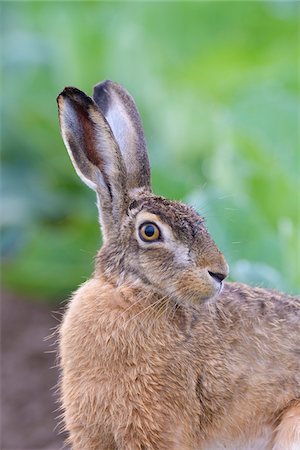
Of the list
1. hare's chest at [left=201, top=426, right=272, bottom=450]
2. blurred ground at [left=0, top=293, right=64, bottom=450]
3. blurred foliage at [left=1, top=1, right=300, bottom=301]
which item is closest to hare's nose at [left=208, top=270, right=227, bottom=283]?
hare's chest at [left=201, top=426, right=272, bottom=450]

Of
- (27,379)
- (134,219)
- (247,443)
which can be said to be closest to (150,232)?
(134,219)

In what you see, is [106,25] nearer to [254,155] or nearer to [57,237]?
[57,237]

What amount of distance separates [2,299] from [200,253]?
16.9 feet

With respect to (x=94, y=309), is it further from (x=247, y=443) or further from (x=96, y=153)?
(x=247, y=443)

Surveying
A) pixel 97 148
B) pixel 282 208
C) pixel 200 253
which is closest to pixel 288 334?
pixel 200 253

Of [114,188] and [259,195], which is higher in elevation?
[259,195]

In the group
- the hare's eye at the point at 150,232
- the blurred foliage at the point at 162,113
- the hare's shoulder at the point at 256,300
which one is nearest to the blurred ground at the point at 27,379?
the blurred foliage at the point at 162,113

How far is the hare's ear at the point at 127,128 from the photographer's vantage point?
4.67 m

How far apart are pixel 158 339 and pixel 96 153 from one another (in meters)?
0.71

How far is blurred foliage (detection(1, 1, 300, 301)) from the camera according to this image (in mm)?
6789

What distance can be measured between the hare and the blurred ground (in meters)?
2.26

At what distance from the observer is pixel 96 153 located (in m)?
4.61

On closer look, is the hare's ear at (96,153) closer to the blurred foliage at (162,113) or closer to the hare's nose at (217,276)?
the hare's nose at (217,276)

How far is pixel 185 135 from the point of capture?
9008 millimetres
